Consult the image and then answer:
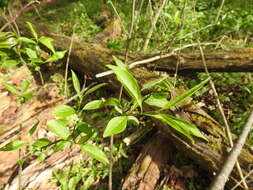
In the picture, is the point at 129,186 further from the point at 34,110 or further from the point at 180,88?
the point at 34,110

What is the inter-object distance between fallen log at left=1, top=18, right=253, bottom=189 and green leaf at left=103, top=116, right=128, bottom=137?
1209 mm

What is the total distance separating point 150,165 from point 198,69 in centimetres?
114

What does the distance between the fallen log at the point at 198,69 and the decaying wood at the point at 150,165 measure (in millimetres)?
175

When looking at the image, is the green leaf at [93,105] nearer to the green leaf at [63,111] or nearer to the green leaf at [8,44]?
the green leaf at [63,111]

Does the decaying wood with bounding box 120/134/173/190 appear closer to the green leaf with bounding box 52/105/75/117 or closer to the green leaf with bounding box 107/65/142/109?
the green leaf with bounding box 52/105/75/117

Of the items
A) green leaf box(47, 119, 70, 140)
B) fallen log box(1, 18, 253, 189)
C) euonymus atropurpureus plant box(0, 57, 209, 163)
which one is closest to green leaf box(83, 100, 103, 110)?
euonymus atropurpureus plant box(0, 57, 209, 163)

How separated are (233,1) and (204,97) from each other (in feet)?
12.9

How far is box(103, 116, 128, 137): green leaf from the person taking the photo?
657 mm

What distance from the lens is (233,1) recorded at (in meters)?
5.04

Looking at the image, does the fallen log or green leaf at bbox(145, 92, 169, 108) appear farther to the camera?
the fallen log

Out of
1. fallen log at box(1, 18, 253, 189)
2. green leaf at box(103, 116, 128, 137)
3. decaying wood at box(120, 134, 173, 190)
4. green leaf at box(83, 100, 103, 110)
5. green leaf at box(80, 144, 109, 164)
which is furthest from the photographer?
decaying wood at box(120, 134, 173, 190)

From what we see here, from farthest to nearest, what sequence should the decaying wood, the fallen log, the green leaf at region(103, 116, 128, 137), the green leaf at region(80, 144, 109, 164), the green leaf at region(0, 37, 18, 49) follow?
the decaying wood, the fallen log, the green leaf at region(0, 37, 18, 49), the green leaf at region(80, 144, 109, 164), the green leaf at region(103, 116, 128, 137)

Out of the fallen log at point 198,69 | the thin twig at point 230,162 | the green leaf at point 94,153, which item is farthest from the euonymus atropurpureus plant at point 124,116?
the fallen log at point 198,69

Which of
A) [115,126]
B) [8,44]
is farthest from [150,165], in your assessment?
[8,44]
